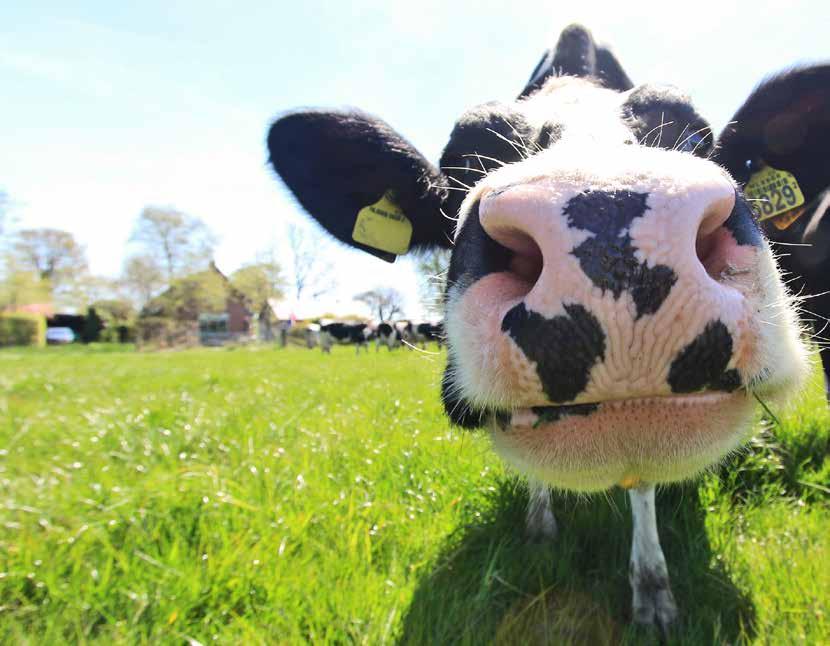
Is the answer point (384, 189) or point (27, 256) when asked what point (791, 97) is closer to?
point (384, 189)

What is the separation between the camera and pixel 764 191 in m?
2.52

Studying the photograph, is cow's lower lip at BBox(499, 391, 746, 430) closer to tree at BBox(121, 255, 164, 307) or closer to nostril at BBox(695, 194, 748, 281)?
nostril at BBox(695, 194, 748, 281)

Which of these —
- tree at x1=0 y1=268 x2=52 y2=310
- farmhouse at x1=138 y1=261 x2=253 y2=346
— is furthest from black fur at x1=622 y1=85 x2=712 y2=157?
farmhouse at x1=138 y1=261 x2=253 y2=346

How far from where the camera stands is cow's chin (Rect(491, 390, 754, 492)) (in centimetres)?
109

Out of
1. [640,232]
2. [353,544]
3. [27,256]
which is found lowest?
[353,544]

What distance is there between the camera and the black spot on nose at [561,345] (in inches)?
40.0

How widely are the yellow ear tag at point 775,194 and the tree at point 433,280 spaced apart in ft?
4.91

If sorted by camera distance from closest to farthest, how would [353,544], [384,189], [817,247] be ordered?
[353,544]
[384,189]
[817,247]

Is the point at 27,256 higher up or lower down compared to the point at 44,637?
higher up

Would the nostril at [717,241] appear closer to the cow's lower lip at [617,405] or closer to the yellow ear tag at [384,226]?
the cow's lower lip at [617,405]

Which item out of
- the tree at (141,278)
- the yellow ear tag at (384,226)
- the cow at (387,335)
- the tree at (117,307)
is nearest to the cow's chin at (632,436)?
the yellow ear tag at (384,226)

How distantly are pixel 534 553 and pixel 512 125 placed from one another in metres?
1.73

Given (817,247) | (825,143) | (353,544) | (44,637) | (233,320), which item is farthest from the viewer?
(233,320)

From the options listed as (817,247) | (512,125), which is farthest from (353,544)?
(817,247)
